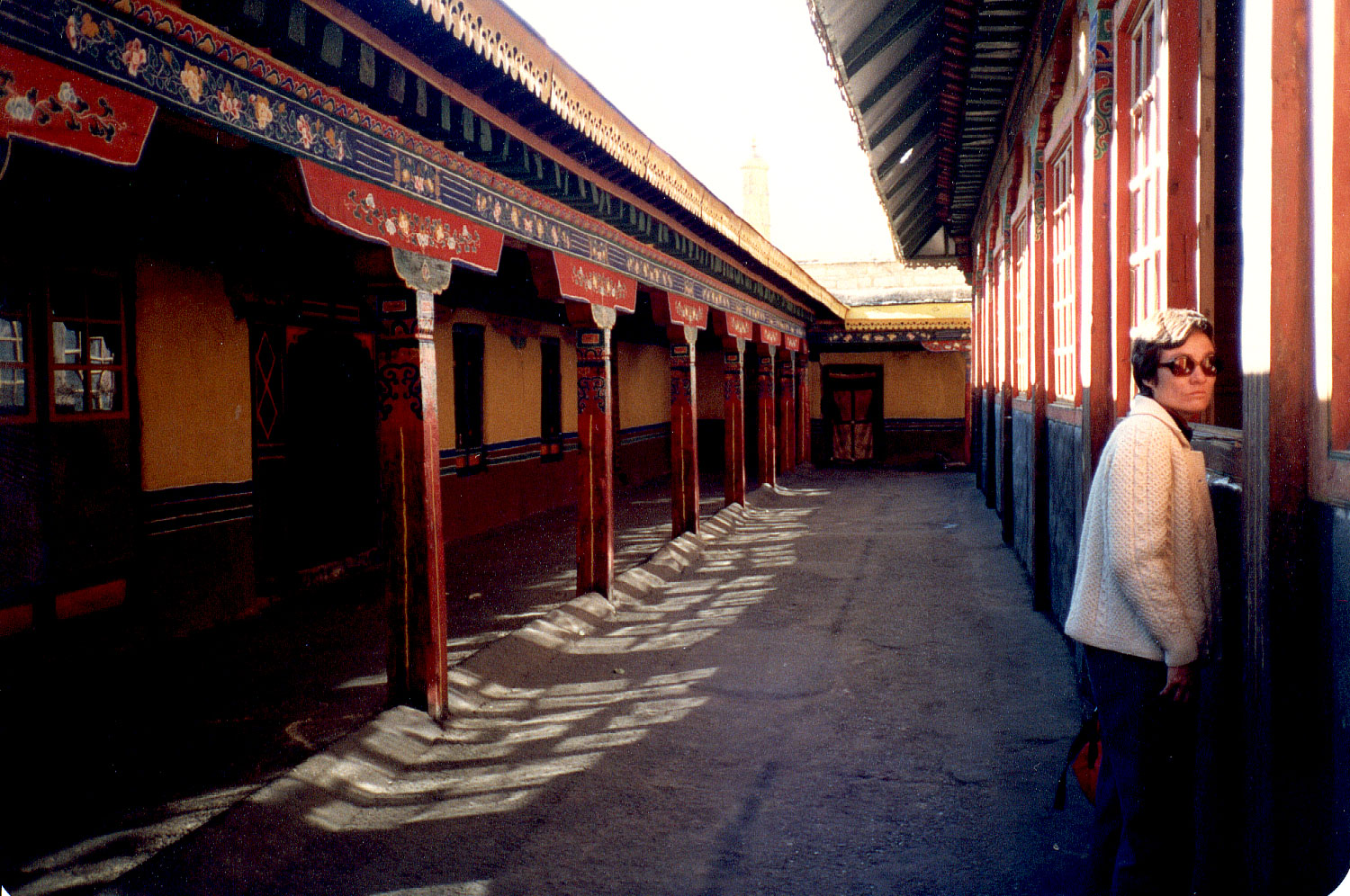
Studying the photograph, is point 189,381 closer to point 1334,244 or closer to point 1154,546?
point 1154,546

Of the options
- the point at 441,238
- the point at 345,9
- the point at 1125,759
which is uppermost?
the point at 345,9

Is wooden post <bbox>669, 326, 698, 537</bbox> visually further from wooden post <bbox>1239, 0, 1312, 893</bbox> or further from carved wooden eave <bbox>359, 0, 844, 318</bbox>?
wooden post <bbox>1239, 0, 1312, 893</bbox>

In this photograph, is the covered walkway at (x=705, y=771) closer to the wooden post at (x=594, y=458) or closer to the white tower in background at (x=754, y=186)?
the wooden post at (x=594, y=458)

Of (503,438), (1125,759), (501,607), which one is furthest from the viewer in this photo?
(503,438)

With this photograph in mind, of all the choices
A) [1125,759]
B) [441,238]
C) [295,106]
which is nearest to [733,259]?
[441,238]

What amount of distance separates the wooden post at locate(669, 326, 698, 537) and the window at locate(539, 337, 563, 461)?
3267 millimetres

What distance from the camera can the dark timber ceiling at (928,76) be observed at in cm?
605

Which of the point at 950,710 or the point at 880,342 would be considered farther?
the point at 880,342

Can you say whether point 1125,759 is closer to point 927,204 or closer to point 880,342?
point 927,204

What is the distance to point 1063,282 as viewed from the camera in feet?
19.7

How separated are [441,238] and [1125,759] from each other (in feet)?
11.8

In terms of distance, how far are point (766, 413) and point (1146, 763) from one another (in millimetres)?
11945

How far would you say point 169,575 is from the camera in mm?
6184

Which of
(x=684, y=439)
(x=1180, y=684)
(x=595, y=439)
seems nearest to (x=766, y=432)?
(x=684, y=439)
